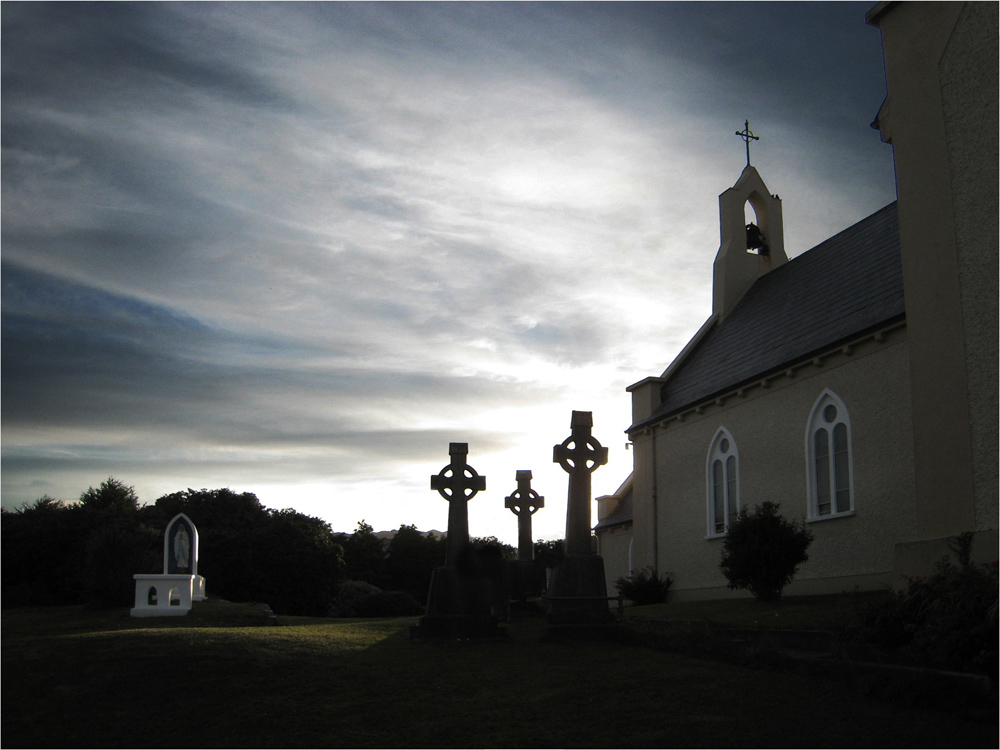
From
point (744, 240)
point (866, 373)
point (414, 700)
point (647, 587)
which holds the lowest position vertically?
point (414, 700)

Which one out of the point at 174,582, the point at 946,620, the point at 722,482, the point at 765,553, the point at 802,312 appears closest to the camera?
the point at 946,620

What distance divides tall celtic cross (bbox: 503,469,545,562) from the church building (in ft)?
12.5

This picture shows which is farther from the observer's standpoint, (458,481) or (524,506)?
(524,506)

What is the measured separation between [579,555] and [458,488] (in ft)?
8.95

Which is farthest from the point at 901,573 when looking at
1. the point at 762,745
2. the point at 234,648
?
the point at 234,648

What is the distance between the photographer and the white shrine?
20.2 m

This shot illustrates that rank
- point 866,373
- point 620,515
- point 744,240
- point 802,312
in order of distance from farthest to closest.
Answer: point 620,515
point 744,240
point 802,312
point 866,373

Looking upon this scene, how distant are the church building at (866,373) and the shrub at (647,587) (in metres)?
0.44

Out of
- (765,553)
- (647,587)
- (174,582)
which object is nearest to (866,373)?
(765,553)

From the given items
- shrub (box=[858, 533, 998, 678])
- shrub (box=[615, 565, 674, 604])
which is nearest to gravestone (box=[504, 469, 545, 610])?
shrub (box=[615, 565, 674, 604])

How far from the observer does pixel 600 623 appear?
13.7 metres

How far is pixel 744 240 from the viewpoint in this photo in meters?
29.0

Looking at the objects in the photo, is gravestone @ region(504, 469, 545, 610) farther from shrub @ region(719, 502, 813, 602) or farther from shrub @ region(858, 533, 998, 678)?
shrub @ region(858, 533, 998, 678)

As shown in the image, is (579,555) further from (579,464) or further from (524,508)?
(524,508)
